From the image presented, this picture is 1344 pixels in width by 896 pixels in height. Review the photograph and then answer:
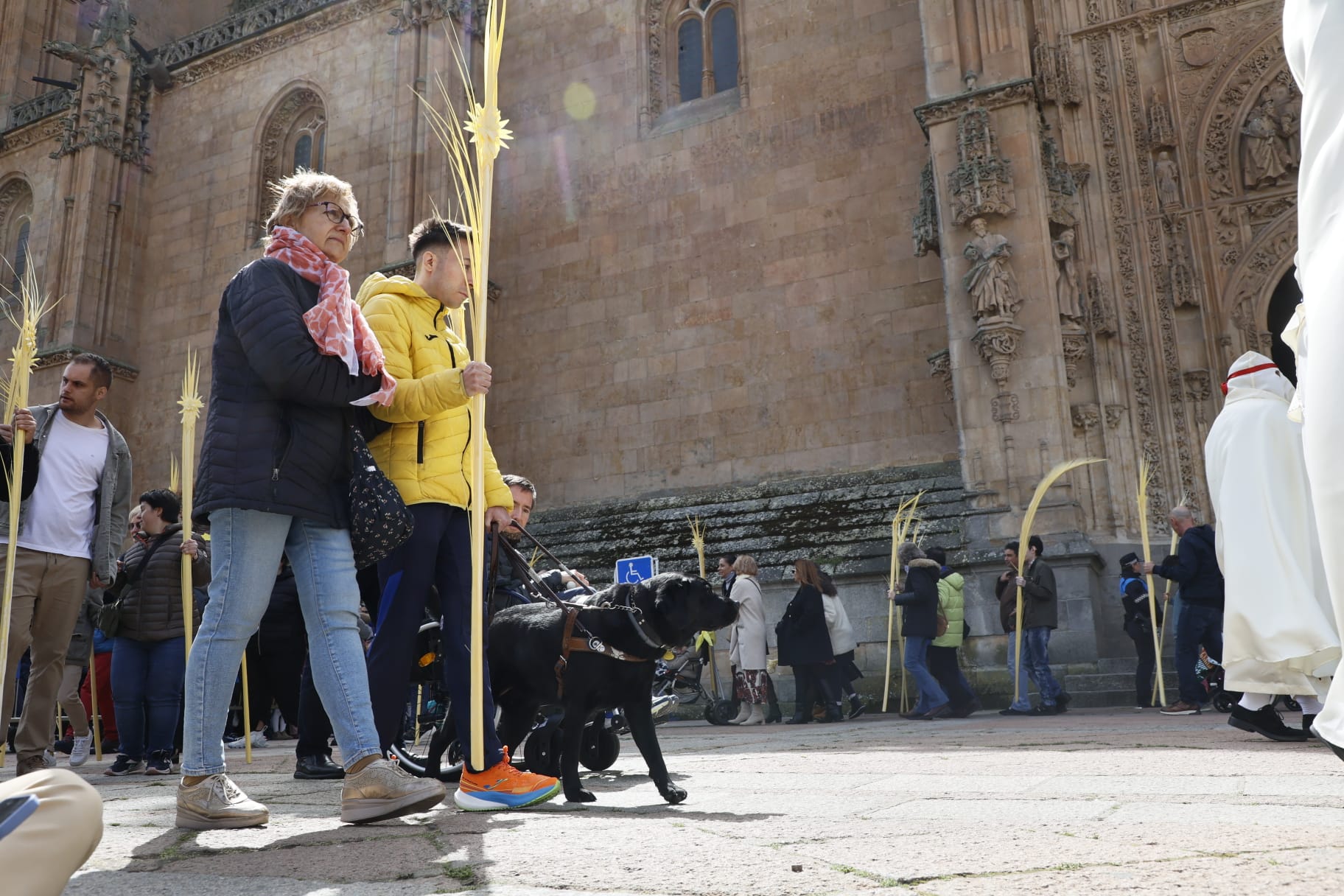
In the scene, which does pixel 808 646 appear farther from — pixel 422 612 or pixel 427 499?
pixel 427 499

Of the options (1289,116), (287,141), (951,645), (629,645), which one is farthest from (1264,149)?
(287,141)

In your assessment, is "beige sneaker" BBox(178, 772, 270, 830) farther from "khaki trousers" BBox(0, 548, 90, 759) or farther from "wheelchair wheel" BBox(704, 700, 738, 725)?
"wheelchair wheel" BBox(704, 700, 738, 725)

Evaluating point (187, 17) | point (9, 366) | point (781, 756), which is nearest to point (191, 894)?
point (781, 756)

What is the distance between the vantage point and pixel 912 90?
44.0ft

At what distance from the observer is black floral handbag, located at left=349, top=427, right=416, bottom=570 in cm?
310

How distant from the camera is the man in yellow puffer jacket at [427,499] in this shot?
3.33 meters

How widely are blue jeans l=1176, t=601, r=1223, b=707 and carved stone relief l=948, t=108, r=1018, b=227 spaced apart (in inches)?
192

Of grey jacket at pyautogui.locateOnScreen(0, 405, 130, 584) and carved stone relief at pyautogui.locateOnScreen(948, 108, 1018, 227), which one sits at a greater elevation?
carved stone relief at pyautogui.locateOnScreen(948, 108, 1018, 227)

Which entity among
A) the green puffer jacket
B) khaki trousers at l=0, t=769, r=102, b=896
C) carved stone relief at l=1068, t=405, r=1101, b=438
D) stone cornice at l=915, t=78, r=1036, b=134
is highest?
stone cornice at l=915, t=78, r=1036, b=134

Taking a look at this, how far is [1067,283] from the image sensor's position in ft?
37.7

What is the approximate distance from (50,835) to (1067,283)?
Answer: 38.4 feet

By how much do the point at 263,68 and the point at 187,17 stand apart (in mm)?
6363

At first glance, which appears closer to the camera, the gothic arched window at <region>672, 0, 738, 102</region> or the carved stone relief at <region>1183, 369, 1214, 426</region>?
the carved stone relief at <region>1183, 369, 1214, 426</region>

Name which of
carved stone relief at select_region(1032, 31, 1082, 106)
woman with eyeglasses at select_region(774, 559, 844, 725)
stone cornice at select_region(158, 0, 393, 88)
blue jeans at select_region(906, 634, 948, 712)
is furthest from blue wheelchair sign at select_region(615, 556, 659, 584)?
stone cornice at select_region(158, 0, 393, 88)
